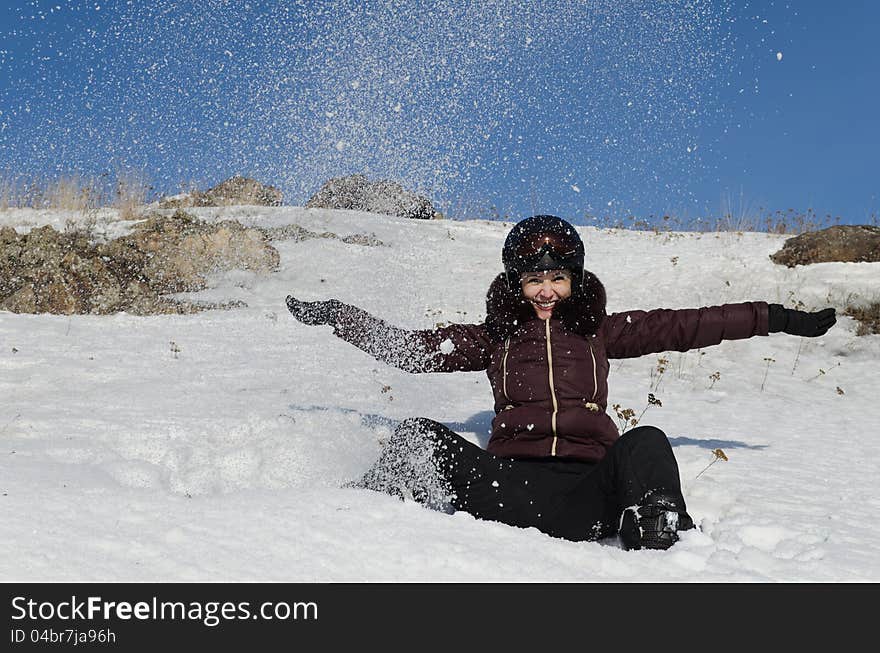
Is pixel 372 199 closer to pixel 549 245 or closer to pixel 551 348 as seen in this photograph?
pixel 549 245

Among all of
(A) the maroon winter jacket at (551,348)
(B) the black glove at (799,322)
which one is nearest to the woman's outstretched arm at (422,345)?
(A) the maroon winter jacket at (551,348)

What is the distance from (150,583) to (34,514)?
787 millimetres

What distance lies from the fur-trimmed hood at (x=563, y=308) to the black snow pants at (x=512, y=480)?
0.75m

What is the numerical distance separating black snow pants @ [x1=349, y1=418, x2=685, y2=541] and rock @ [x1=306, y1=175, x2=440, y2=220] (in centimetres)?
1471

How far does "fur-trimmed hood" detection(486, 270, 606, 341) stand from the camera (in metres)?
3.99

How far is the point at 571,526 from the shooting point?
3.42 meters

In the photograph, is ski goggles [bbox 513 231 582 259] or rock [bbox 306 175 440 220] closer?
ski goggles [bbox 513 231 582 259]

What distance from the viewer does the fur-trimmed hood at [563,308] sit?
3990mm

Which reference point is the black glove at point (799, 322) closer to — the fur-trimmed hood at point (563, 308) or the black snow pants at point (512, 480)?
the fur-trimmed hood at point (563, 308)

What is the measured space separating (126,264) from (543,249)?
8.49m

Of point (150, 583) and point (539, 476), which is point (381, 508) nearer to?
point (539, 476)

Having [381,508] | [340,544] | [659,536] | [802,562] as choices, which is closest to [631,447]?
[659,536]

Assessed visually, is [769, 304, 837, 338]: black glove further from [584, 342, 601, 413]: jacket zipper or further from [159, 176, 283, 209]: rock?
[159, 176, 283, 209]: rock

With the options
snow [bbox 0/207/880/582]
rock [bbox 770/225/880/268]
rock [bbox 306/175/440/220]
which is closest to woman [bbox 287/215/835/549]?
snow [bbox 0/207/880/582]
